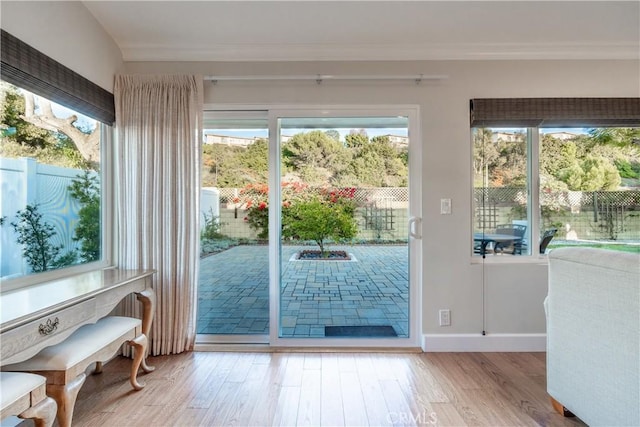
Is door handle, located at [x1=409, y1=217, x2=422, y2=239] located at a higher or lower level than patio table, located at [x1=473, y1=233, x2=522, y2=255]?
higher

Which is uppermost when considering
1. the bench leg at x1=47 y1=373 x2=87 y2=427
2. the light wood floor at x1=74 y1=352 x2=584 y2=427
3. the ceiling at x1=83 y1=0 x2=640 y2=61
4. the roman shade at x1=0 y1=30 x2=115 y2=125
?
the ceiling at x1=83 y1=0 x2=640 y2=61

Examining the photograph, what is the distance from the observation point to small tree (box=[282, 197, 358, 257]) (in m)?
2.63

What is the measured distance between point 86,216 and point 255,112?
57.9 inches

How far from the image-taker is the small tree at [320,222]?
263 centimetres

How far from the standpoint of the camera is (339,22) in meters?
2.21

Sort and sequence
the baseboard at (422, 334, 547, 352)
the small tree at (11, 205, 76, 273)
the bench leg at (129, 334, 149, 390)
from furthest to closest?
the baseboard at (422, 334, 547, 352) → the bench leg at (129, 334, 149, 390) → the small tree at (11, 205, 76, 273)

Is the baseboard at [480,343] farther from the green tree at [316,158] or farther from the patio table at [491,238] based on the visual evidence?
the green tree at [316,158]

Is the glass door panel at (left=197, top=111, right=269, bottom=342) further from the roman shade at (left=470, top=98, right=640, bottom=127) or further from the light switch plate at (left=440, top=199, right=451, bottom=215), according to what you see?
the roman shade at (left=470, top=98, right=640, bottom=127)

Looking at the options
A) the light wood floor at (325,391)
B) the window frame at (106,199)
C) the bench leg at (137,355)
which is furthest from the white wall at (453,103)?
the bench leg at (137,355)

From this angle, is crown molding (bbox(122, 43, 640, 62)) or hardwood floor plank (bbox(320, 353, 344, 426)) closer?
hardwood floor plank (bbox(320, 353, 344, 426))

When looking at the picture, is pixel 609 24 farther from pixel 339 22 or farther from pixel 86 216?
pixel 86 216

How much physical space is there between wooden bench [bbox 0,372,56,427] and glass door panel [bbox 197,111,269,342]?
1398 millimetres

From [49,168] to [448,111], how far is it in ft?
9.26

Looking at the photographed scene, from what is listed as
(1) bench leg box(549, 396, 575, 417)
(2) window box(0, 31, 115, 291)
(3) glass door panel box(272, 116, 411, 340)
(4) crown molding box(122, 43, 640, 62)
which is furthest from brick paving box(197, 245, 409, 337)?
(4) crown molding box(122, 43, 640, 62)
